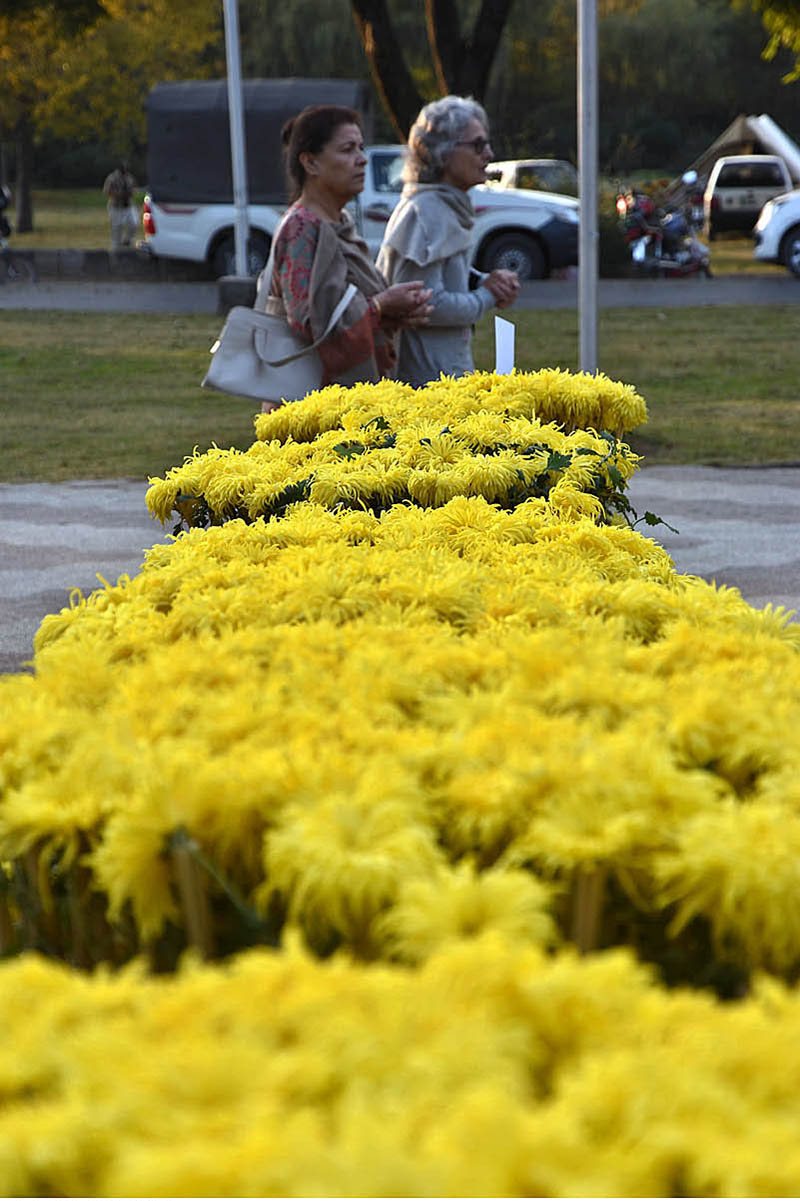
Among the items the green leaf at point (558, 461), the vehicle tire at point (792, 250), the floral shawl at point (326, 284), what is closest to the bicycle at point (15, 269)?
the vehicle tire at point (792, 250)

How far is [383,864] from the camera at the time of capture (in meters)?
1.33

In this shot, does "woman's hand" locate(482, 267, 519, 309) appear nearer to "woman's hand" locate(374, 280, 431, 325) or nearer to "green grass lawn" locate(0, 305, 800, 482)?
"woman's hand" locate(374, 280, 431, 325)

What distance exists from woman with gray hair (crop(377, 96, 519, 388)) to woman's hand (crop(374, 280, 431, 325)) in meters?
0.17

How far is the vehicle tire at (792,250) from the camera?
2297cm

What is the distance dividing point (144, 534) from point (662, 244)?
21151 mm

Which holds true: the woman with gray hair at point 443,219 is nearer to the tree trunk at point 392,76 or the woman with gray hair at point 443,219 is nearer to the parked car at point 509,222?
the tree trunk at point 392,76

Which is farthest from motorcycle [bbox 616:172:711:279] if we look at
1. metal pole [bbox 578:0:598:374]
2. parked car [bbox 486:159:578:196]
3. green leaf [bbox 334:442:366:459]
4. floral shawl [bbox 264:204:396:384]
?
green leaf [bbox 334:442:366:459]

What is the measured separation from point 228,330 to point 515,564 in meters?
2.22

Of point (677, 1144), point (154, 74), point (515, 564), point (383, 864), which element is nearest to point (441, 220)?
point (515, 564)

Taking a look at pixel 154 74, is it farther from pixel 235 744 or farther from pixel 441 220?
pixel 235 744

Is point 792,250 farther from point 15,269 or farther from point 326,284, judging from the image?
point 326,284

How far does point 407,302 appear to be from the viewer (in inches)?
179

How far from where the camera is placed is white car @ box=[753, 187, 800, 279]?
2262cm

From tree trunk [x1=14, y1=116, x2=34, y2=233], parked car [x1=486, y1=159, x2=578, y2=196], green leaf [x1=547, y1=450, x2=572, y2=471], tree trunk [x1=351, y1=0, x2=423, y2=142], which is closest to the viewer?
green leaf [x1=547, y1=450, x2=572, y2=471]
